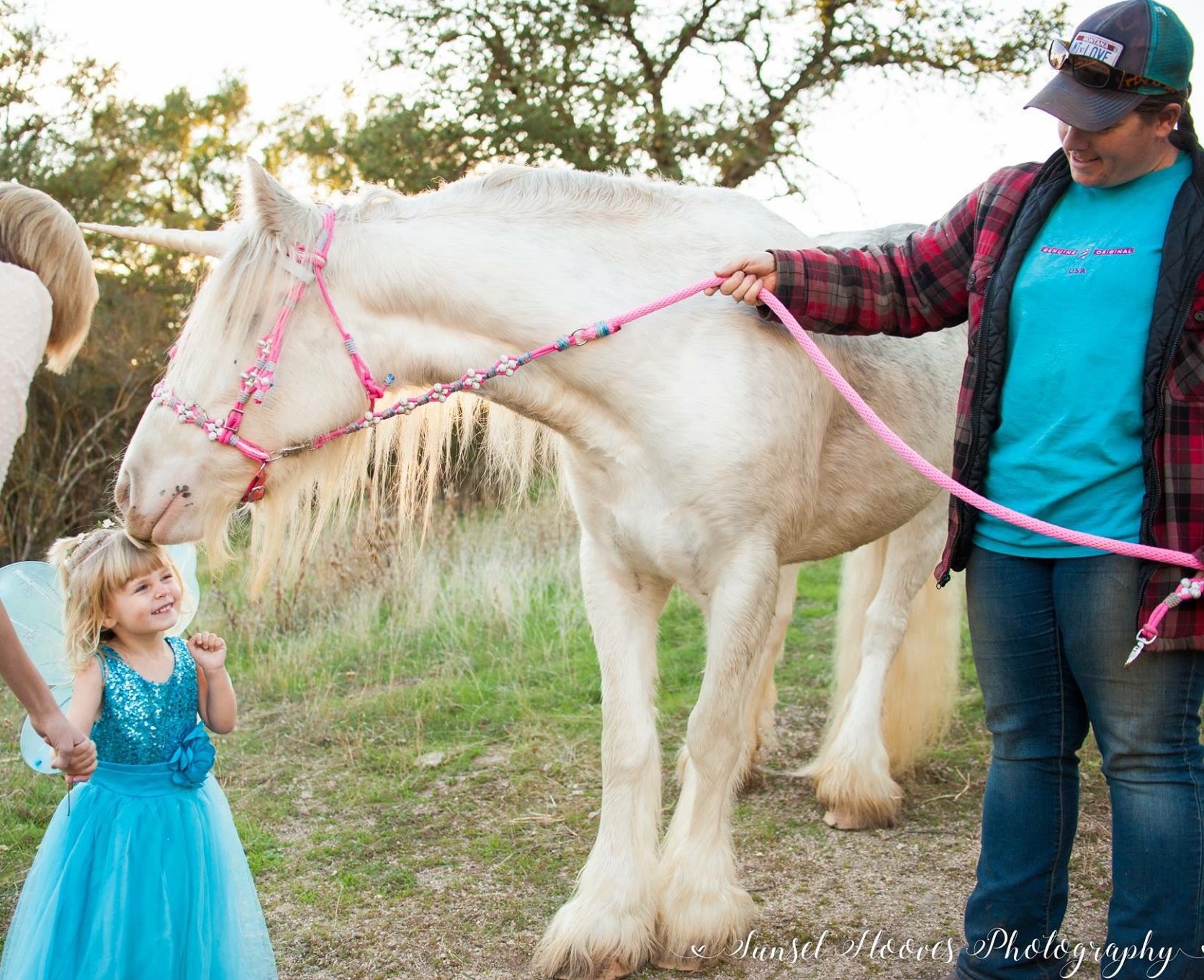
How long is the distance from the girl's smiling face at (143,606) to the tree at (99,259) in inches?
162

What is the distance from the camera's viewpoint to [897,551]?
11.8 feet

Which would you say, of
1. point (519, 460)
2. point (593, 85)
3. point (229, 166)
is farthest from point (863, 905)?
point (229, 166)

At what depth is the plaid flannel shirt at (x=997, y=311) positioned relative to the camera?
170cm

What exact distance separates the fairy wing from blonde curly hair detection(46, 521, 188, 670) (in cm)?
8

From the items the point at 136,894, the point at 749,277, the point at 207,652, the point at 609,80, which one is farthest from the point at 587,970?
the point at 609,80

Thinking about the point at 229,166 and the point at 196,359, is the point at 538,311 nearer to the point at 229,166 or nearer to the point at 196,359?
the point at 196,359

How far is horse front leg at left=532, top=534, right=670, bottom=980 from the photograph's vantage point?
2510 mm

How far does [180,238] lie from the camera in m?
2.31

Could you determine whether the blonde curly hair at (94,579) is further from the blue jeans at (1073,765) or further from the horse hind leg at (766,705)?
the horse hind leg at (766,705)

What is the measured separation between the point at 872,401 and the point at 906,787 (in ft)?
5.27

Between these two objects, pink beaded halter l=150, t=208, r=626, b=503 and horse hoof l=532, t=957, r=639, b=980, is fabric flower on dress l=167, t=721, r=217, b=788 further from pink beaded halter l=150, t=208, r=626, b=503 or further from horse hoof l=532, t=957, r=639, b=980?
horse hoof l=532, t=957, r=639, b=980

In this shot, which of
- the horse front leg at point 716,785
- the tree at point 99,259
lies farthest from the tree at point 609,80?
the horse front leg at point 716,785

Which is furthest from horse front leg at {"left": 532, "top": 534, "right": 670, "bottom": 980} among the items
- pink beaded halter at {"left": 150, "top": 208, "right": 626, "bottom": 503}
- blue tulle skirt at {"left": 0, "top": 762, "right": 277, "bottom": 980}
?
blue tulle skirt at {"left": 0, "top": 762, "right": 277, "bottom": 980}

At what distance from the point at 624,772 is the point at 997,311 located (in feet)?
4.60
